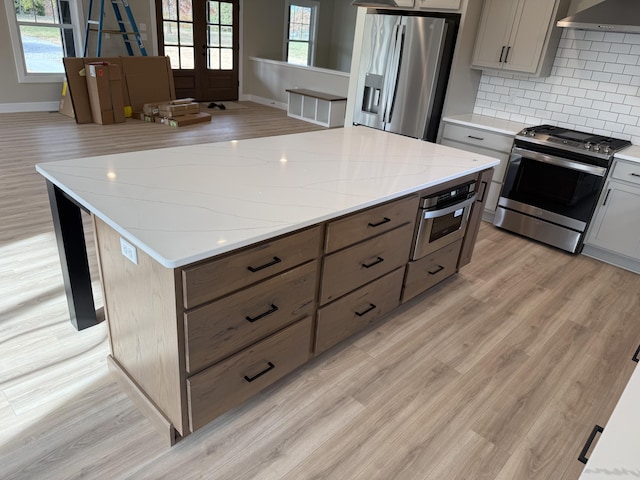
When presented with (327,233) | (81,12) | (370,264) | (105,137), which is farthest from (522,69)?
(81,12)

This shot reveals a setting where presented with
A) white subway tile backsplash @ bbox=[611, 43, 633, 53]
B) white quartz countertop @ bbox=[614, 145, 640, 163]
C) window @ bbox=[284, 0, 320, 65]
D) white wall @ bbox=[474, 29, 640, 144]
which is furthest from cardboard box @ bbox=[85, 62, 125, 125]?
white quartz countertop @ bbox=[614, 145, 640, 163]

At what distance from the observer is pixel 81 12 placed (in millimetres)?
6805

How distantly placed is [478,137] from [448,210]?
1.82 m

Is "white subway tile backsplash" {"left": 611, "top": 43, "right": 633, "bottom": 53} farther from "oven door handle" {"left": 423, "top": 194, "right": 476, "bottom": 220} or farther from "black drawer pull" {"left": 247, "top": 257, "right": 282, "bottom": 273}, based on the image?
"black drawer pull" {"left": 247, "top": 257, "right": 282, "bottom": 273}

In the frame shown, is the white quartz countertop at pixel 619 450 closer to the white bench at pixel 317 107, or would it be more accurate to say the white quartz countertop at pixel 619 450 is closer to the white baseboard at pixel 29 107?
the white bench at pixel 317 107

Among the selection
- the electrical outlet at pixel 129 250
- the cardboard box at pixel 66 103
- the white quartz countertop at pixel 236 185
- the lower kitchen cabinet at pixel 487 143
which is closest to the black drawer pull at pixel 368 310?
the white quartz countertop at pixel 236 185

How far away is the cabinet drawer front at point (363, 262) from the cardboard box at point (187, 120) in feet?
17.2

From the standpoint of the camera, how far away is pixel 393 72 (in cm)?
425

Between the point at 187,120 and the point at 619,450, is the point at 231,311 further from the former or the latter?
the point at 187,120

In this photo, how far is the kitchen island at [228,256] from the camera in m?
1.46

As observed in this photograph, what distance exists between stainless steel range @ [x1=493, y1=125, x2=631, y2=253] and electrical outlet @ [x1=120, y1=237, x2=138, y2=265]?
3.21 m

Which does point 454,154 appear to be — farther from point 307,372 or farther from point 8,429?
point 8,429

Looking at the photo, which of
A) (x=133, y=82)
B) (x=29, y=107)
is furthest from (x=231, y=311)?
(x=29, y=107)

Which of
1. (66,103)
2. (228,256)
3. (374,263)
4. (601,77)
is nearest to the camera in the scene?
(228,256)
